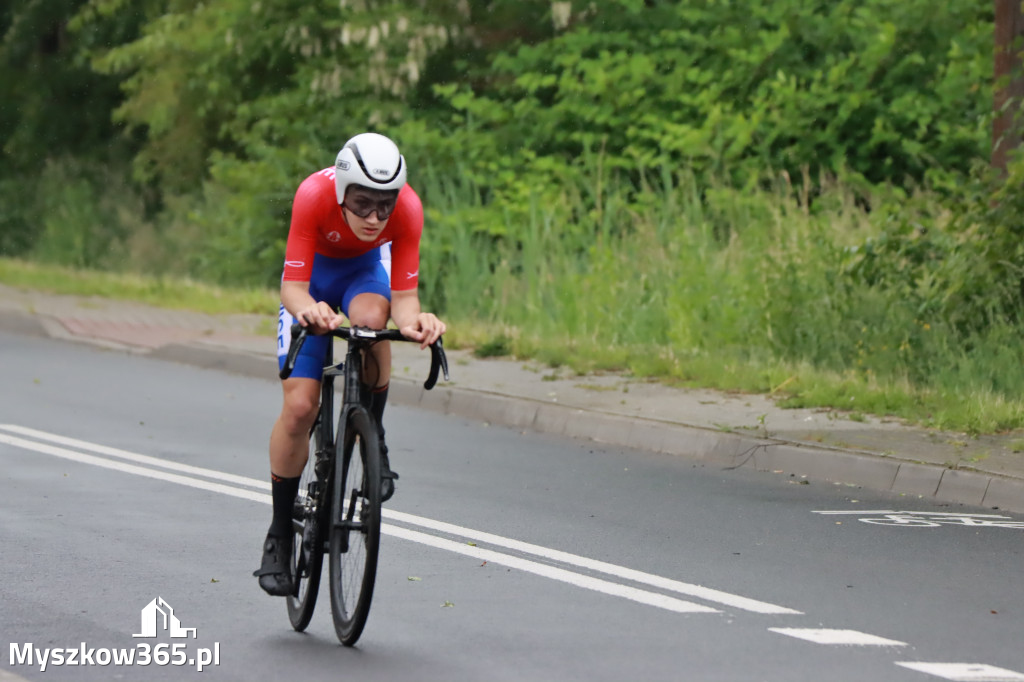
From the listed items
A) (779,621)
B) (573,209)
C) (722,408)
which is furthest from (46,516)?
(573,209)

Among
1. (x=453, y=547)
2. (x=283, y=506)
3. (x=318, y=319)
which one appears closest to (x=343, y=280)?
(x=318, y=319)

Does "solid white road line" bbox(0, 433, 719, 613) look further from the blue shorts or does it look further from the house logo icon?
the house logo icon

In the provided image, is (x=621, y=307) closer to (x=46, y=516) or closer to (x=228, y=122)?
(x=46, y=516)

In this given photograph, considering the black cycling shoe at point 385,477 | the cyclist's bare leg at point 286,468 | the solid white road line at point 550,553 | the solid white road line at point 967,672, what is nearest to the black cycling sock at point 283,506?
the cyclist's bare leg at point 286,468

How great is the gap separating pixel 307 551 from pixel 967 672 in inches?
91.6

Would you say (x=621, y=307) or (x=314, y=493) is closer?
(x=314, y=493)

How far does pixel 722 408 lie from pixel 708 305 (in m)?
3.06

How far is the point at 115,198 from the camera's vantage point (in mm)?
30844

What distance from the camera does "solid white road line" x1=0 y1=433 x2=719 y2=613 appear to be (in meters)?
6.83

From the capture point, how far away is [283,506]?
641 centimetres

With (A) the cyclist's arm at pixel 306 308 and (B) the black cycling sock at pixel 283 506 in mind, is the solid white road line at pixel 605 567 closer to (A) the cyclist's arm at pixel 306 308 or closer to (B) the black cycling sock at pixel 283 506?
(B) the black cycling sock at pixel 283 506

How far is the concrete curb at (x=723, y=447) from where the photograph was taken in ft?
31.5

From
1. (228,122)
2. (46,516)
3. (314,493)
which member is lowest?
(46,516)

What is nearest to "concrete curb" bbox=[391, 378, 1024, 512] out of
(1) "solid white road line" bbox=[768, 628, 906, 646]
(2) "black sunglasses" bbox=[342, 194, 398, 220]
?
(1) "solid white road line" bbox=[768, 628, 906, 646]
